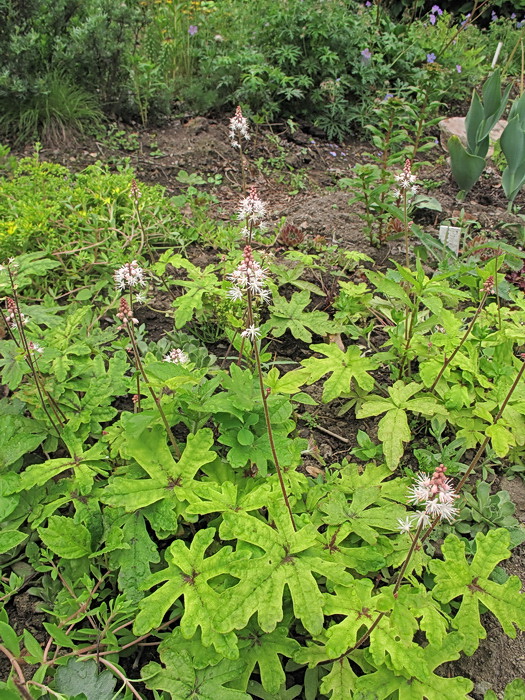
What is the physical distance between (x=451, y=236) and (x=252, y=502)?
2.23m

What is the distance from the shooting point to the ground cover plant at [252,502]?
148 centimetres

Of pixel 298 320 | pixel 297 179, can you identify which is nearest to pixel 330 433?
pixel 298 320

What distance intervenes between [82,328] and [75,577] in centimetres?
123

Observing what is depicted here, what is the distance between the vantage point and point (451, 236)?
10.5 feet

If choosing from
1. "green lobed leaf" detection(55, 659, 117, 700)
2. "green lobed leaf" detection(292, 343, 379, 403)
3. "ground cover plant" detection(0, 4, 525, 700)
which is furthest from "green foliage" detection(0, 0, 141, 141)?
"green lobed leaf" detection(55, 659, 117, 700)

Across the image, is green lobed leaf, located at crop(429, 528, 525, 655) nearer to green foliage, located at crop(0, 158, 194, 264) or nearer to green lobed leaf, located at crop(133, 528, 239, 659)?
green lobed leaf, located at crop(133, 528, 239, 659)

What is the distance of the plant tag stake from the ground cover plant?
1.23 ft

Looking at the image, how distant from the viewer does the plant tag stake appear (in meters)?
3.17

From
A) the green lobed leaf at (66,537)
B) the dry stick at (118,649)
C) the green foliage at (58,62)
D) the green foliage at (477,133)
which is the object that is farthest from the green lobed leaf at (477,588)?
the green foliage at (58,62)

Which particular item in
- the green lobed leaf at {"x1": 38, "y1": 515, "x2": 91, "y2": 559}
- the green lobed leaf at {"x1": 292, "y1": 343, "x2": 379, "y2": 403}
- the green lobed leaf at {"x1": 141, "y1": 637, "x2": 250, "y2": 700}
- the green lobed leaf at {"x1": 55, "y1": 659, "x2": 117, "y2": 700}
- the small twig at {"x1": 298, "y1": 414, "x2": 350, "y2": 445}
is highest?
the green lobed leaf at {"x1": 292, "y1": 343, "x2": 379, "y2": 403}

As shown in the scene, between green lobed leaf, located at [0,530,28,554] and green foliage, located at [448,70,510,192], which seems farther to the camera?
green foliage, located at [448,70,510,192]

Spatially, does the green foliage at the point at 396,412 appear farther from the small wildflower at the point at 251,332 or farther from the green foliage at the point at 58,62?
the green foliage at the point at 58,62

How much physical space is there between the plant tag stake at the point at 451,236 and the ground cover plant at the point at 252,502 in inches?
14.8

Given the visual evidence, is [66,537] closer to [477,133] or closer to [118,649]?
[118,649]
